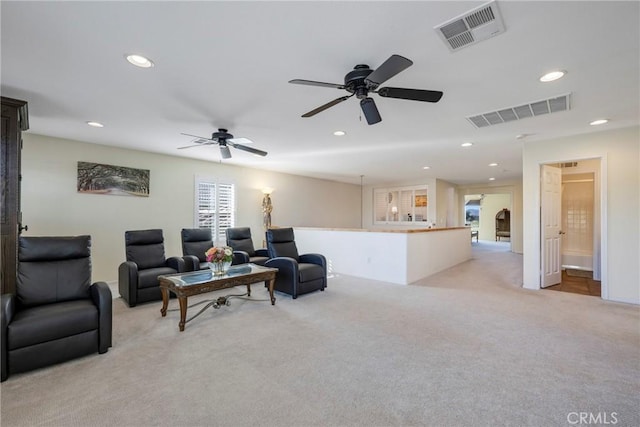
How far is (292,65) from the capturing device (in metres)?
2.34

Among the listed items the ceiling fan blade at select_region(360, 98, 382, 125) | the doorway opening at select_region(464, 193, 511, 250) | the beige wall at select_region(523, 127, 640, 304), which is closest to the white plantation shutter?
the ceiling fan blade at select_region(360, 98, 382, 125)

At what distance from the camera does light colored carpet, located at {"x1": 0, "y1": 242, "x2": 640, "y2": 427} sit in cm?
181

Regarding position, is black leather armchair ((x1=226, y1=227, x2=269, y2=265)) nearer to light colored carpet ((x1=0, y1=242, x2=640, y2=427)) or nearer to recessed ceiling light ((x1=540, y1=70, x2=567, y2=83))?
light colored carpet ((x1=0, y1=242, x2=640, y2=427))

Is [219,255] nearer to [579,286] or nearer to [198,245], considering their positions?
[198,245]

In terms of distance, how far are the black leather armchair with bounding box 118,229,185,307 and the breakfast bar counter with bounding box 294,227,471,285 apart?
3082 mm

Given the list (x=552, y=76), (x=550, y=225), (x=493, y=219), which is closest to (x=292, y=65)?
(x=552, y=76)

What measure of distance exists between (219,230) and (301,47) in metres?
5.19

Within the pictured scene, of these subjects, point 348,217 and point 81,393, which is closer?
point 81,393

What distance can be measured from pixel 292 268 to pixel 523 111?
363 cm

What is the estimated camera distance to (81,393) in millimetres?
2008

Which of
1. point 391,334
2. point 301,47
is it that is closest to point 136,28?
point 301,47

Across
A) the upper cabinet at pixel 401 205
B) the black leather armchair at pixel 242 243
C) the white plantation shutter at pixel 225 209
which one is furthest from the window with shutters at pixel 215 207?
the upper cabinet at pixel 401 205

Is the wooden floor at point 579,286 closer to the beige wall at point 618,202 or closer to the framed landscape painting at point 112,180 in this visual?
the beige wall at point 618,202

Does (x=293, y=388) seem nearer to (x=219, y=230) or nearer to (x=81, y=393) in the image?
(x=81, y=393)
